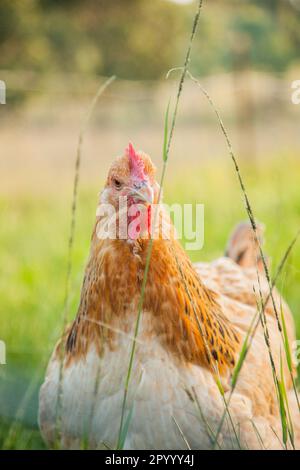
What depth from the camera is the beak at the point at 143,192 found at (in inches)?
56.9

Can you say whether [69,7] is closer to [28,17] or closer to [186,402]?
[28,17]

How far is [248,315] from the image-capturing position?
1.96 metres

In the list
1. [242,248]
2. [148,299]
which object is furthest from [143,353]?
[242,248]

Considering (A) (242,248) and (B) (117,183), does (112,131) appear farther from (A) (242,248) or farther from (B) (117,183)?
(B) (117,183)

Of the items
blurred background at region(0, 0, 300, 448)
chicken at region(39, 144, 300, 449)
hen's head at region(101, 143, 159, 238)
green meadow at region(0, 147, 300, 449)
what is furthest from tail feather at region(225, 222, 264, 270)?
hen's head at region(101, 143, 159, 238)

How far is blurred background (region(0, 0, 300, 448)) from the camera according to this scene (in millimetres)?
3049

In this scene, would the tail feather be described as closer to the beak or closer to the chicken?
the chicken

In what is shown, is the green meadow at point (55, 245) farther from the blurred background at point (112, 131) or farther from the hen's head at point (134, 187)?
the hen's head at point (134, 187)

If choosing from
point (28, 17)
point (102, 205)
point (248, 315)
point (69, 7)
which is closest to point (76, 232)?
point (248, 315)

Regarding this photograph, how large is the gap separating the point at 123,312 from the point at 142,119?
18.3ft

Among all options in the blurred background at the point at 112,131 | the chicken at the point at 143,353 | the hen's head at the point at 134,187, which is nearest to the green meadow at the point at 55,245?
the blurred background at the point at 112,131

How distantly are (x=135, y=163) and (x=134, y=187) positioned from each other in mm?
65

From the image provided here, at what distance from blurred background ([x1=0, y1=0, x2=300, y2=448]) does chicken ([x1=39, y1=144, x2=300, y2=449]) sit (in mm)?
157

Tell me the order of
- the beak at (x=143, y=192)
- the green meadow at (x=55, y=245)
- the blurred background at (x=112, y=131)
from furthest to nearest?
the blurred background at (x=112, y=131) < the green meadow at (x=55, y=245) < the beak at (x=143, y=192)
